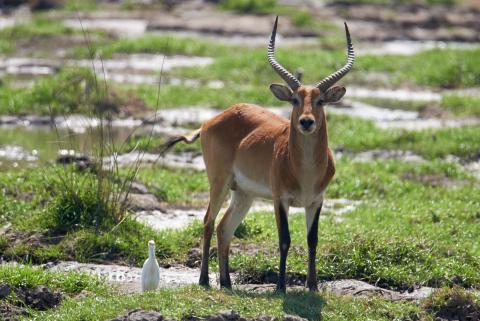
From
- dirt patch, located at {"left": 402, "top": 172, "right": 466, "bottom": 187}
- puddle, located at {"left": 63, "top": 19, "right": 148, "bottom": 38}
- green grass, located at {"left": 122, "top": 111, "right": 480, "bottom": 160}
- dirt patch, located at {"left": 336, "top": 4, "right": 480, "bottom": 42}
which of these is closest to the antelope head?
dirt patch, located at {"left": 402, "top": 172, "right": 466, "bottom": 187}

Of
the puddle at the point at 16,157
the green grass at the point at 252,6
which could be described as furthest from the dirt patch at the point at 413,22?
the puddle at the point at 16,157

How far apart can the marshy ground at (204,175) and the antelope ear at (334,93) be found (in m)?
1.57

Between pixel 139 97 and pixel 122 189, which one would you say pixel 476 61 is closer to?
pixel 139 97

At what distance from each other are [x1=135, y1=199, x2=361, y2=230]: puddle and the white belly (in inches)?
71.3

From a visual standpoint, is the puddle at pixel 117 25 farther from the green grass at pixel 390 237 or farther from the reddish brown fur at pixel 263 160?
the reddish brown fur at pixel 263 160

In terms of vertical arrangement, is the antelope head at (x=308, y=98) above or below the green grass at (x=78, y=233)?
above

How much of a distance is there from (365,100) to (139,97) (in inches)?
152

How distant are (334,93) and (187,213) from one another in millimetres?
3535

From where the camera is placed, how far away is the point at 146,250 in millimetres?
11211

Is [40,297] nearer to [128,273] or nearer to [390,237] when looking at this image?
[128,273]

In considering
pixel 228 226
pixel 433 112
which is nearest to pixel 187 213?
pixel 228 226

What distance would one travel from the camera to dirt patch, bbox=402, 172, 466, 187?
47.3ft

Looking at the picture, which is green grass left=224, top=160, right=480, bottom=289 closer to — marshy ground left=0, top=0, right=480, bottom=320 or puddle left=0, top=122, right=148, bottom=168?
marshy ground left=0, top=0, right=480, bottom=320

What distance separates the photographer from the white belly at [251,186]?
401 inches
